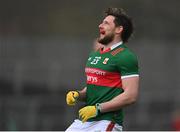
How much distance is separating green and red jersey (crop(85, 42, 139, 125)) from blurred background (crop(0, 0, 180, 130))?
6.82 m

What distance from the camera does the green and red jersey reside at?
579 centimetres

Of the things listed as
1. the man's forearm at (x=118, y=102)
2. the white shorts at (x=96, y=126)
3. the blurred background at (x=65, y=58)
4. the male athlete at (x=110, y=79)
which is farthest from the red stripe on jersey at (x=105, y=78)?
the blurred background at (x=65, y=58)

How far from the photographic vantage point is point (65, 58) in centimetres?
1448

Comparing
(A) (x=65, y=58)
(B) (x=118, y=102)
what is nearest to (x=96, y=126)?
(B) (x=118, y=102)

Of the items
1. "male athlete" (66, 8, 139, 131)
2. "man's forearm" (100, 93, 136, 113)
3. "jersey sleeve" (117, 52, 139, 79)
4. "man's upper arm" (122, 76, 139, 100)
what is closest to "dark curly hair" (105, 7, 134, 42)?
"male athlete" (66, 8, 139, 131)

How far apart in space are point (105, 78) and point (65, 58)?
28.3ft

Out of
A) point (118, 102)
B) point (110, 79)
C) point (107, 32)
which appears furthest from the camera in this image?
point (107, 32)

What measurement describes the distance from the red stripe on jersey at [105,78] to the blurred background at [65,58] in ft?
22.5

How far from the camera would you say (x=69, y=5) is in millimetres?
15438

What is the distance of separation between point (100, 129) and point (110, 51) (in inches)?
22.5

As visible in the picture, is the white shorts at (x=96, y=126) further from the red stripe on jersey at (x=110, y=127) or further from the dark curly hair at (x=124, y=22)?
the dark curly hair at (x=124, y=22)

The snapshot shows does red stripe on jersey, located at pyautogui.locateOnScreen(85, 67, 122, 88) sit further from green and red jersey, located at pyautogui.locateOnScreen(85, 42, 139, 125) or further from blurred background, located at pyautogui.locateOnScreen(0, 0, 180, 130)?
blurred background, located at pyautogui.locateOnScreen(0, 0, 180, 130)

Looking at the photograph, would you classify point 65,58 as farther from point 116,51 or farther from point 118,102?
point 118,102

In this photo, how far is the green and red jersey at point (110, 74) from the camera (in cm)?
579
